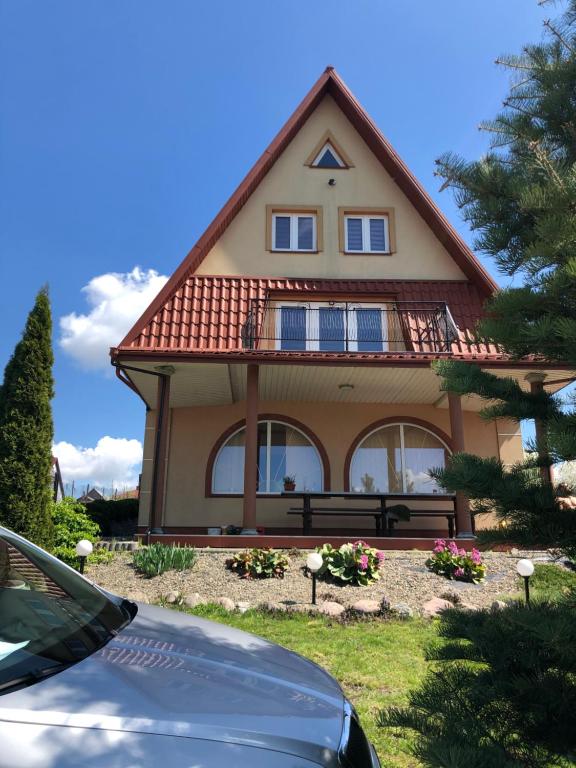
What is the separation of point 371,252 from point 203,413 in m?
5.86

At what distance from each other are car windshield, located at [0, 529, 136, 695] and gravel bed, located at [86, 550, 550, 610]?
466 centimetres

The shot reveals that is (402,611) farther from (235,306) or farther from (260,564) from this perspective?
(235,306)

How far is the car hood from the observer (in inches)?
64.1

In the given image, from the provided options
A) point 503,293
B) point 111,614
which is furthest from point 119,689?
point 503,293

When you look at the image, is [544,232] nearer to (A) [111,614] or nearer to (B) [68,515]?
(A) [111,614]

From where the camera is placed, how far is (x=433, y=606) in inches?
269

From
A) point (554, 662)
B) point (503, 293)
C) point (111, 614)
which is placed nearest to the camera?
point (554, 662)

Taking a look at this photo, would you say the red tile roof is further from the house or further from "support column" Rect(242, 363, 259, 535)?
"support column" Rect(242, 363, 259, 535)

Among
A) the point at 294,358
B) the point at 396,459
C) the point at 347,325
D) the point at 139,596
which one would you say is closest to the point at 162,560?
the point at 139,596

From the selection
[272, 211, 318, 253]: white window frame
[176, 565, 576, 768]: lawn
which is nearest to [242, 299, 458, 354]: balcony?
[272, 211, 318, 253]: white window frame

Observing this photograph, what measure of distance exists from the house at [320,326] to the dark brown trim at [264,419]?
0.11 feet

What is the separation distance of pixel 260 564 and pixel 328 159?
10.8 metres

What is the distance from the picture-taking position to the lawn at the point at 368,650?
3.56 meters

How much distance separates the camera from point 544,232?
2820mm
